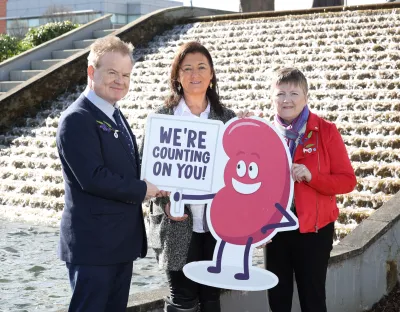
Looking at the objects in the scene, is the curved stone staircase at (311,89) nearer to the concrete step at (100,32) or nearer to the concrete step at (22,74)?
the concrete step at (22,74)

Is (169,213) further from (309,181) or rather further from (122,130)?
(309,181)

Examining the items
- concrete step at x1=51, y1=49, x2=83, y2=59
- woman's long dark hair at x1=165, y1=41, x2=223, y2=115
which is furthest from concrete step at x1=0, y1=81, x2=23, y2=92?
woman's long dark hair at x1=165, y1=41, x2=223, y2=115

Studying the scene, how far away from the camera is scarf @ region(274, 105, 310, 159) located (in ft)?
12.1

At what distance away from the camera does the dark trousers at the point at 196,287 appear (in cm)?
358

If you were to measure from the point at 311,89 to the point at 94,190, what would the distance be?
25.9 feet

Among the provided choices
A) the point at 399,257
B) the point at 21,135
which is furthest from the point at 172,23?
the point at 399,257

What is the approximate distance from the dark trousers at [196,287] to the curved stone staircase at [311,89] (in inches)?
151

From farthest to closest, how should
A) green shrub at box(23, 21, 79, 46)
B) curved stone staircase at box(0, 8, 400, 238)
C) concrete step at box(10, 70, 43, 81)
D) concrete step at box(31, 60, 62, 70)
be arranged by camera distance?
green shrub at box(23, 21, 79, 46), concrete step at box(31, 60, 62, 70), concrete step at box(10, 70, 43, 81), curved stone staircase at box(0, 8, 400, 238)

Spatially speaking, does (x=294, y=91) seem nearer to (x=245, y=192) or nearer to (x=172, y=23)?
(x=245, y=192)

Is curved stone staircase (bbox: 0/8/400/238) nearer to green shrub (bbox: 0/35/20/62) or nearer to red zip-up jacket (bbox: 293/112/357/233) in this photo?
red zip-up jacket (bbox: 293/112/357/233)

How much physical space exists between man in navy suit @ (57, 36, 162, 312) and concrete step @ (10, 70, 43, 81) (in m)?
12.2

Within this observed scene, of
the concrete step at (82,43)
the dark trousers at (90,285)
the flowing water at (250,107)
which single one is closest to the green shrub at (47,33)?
the concrete step at (82,43)

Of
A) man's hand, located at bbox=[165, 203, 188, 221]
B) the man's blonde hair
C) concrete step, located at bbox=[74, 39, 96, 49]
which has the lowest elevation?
man's hand, located at bbox=[165, 203, 188, 221]

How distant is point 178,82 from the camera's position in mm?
3721
